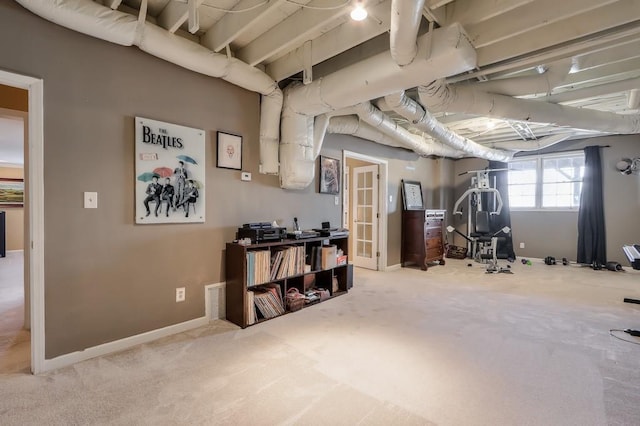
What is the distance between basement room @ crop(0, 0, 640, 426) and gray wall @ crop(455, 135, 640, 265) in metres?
1.86

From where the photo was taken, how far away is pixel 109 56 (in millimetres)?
2277

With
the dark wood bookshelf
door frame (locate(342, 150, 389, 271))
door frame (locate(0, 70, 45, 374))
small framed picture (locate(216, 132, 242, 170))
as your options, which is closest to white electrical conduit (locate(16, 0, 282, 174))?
small framed picture (locate(216, 132, 242, 170))

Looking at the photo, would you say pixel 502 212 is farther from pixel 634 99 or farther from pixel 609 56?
pixel 609 56

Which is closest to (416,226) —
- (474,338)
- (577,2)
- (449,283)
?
(449,283)

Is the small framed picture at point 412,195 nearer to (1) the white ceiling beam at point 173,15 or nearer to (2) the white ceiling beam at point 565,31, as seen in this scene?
(2) the white ceiling beam at point 565,31

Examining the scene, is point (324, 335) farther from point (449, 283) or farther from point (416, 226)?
point (416, 226)

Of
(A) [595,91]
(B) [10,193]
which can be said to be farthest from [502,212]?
(B) [10,193]

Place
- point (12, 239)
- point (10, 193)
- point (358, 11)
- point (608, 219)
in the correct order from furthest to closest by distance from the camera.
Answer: point (10, 193), point (12, 239), point (608, 219), point (358, 11)

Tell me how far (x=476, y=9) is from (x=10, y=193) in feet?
34.2

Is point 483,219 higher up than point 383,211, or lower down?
lower down

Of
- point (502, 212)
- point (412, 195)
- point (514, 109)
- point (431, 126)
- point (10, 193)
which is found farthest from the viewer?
point (10, 193)

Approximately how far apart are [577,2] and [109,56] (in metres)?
→ 3.24

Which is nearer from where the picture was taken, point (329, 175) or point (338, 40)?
point (338, 40)

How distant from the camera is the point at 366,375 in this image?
2.00 meters
